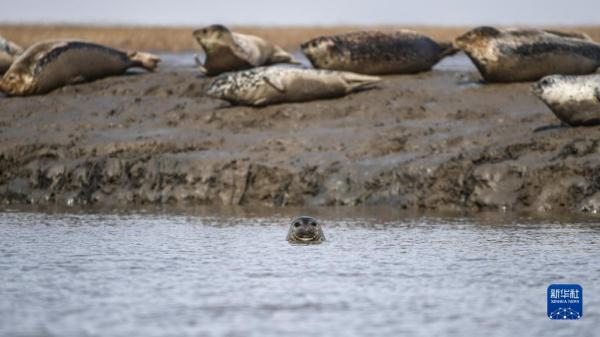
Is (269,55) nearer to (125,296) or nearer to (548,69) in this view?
(548,69)

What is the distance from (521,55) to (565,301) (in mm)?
10429

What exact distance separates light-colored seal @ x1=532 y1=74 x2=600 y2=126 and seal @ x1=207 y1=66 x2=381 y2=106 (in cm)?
382

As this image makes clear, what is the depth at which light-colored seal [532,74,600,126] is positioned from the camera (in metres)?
15.9

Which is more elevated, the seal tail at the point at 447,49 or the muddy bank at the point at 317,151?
the seal tail at the point at 447,49

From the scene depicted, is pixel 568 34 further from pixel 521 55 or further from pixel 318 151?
pixel 318 151

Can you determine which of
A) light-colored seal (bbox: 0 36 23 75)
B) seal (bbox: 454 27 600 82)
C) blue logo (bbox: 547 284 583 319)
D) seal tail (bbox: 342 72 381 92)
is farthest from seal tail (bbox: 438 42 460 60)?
blue logo (bbox: 547 284 583 319)

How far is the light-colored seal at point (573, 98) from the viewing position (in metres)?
15.9

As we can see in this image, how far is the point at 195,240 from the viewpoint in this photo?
1253 cm

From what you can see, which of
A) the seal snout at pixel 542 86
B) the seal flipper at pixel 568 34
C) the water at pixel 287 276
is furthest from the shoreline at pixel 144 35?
the water at pixel 287 276

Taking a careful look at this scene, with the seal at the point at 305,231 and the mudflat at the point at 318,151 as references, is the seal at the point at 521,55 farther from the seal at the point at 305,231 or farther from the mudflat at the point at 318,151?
the seal at the point at 305,231

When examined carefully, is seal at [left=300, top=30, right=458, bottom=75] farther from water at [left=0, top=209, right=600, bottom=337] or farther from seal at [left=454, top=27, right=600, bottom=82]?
water at [left=0, top=209, right=600, bottom=337]

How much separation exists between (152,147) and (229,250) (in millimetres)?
5595

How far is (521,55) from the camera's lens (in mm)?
18984

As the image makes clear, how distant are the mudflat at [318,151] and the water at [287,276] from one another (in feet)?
3.68
